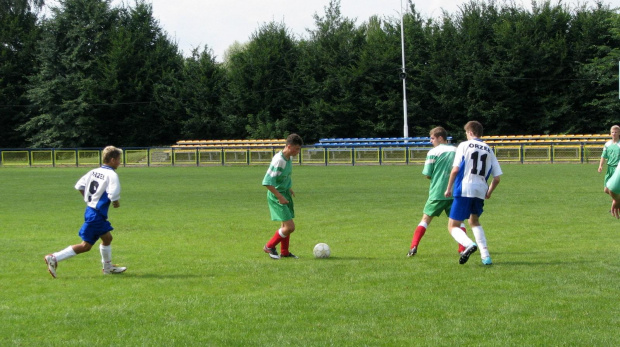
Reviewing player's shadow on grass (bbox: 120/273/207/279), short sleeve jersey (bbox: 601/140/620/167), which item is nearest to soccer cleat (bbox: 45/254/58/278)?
player's shadow on grass (bbox: 120/273/207/279)

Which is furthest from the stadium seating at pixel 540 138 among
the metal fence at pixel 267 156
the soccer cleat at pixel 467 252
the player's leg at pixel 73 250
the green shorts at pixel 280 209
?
the player's leg at pixel 73 250

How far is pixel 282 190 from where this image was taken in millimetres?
8523

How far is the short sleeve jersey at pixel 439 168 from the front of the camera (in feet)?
27.7

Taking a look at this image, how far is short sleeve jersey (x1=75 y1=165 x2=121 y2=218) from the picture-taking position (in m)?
7.29

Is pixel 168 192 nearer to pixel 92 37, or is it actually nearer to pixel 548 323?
pixel 548 323

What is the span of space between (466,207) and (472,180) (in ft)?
1.13

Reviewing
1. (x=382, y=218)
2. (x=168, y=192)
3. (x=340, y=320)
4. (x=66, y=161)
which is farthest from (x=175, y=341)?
(x=66, y=161)

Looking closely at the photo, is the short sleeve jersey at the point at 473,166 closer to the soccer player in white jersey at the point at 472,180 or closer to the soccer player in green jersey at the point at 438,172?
the soccer player in white jersey at the point at 472,180

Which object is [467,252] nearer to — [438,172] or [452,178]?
[452,178]

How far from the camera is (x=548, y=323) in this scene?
16.6ft

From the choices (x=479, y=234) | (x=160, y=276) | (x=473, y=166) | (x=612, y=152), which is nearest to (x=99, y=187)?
(x=160, y=276)

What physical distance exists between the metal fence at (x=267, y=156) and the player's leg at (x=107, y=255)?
29.4m

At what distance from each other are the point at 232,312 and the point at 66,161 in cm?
3645

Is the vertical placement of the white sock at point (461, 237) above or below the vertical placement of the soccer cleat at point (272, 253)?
above
